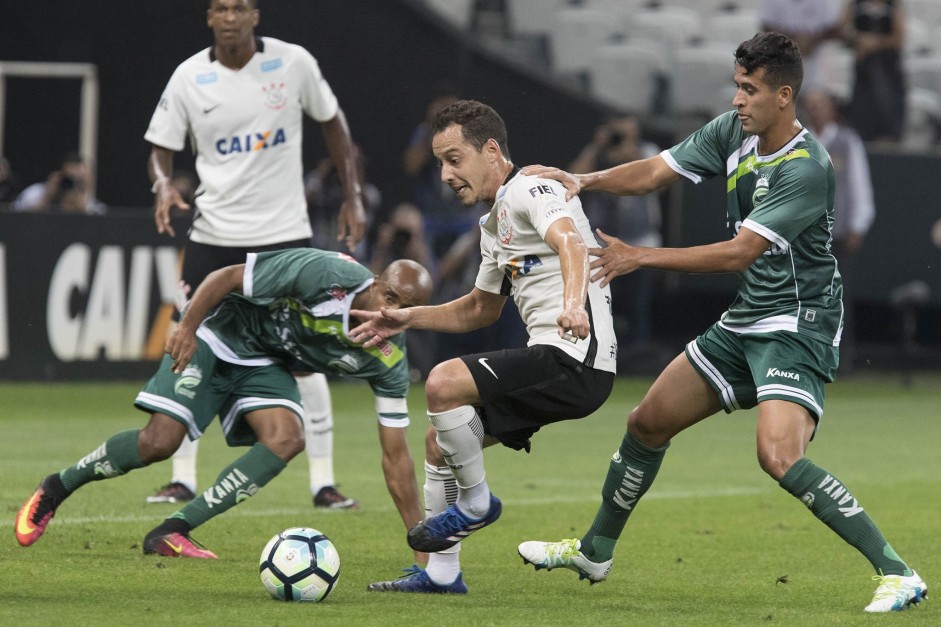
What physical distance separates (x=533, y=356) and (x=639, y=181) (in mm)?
926

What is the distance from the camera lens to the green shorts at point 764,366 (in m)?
5.78

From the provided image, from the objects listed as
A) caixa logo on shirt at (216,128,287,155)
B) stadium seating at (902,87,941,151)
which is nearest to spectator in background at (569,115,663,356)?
stadium seating at (902,87,941,151)

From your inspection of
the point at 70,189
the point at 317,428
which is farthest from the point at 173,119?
the point at 70,189

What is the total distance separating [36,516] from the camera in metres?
6.53

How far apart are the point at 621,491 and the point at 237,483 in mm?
1606

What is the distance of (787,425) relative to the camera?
5.70m

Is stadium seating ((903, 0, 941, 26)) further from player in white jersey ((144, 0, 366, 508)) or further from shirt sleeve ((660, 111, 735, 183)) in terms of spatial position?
shirt sleeve ((660, 111, 735, 183))

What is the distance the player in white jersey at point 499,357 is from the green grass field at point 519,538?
31 cm

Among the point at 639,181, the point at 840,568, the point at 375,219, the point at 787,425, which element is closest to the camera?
Result: the point at 787,425

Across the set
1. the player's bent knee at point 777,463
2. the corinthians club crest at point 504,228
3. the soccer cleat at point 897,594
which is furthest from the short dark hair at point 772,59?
the soccer cleat at point 897,594

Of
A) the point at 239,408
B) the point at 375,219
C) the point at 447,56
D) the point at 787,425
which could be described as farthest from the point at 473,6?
the point at 787,425

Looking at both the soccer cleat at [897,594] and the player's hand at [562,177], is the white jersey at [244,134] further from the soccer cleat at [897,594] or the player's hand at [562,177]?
the soccer cleat at [897,594]

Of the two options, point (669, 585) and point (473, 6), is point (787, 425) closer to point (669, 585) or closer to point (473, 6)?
point (669, 585)

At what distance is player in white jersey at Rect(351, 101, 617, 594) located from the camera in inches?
225
